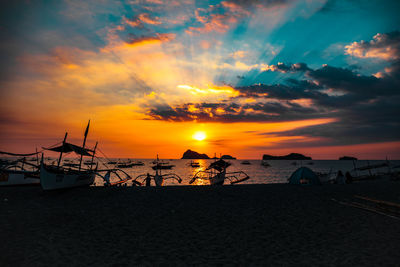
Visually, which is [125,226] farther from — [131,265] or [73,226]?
[131,265]

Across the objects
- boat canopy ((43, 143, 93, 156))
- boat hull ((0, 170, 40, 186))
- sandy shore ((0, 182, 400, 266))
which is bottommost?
sandy shore ((0, 182, 400, 266))

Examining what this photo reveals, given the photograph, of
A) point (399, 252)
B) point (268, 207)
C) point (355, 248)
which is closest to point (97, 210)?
point (268, 207)

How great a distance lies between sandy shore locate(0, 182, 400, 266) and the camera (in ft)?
25.8

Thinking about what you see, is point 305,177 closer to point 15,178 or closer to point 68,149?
point 68,149

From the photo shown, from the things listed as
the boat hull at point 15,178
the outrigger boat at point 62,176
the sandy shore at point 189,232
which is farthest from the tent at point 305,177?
the boat hull at point 15,178

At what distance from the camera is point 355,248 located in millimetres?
8867

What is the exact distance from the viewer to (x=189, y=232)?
10.9m

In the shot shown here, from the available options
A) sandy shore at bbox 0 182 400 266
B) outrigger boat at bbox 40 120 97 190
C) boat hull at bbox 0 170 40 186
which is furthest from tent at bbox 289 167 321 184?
boat hull at bbox 0 170 40 186

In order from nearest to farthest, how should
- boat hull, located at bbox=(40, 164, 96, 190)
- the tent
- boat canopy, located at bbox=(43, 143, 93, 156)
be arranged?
boat hull, located at bbox=(40, 164, 96, 190)
boat canopy, located at bbox=(43, 143, 93, 156)
the tent

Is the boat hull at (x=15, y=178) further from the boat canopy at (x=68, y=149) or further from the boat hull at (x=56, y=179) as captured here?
the boat hull at (x=56, y=179)

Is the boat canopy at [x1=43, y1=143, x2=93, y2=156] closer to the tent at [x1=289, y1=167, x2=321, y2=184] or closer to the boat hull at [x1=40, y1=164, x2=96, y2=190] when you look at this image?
the boat hull at [x1=40, y1=164, x2=96, y2=190]

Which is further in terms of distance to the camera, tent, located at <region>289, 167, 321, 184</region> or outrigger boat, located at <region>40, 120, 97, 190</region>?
tent, located at <region>289, 167, 321, 184</region>

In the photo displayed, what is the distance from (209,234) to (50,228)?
7424 mm

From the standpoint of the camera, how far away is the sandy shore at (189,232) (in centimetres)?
788
